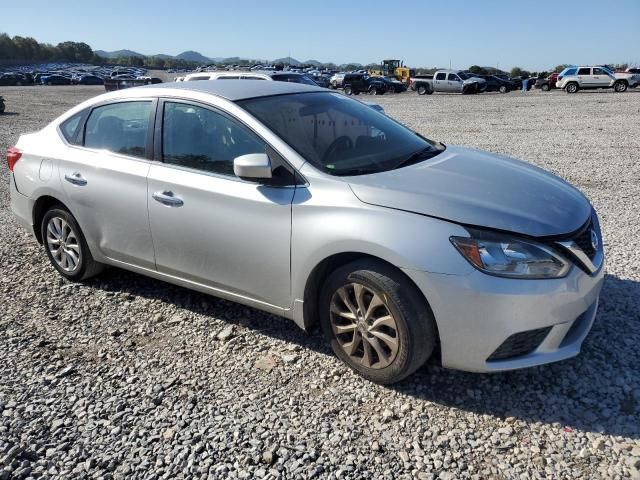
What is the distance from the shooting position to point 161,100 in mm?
3869

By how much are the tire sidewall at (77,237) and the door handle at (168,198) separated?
1093 millimetres

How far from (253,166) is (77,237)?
212 cm

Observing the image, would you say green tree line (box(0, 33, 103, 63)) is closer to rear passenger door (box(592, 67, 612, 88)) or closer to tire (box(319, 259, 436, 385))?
rear passenger door (box(592, 67, 612, 88))

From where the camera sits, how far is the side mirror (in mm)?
3100

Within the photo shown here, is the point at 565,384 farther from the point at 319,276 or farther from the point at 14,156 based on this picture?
the point at 14,156

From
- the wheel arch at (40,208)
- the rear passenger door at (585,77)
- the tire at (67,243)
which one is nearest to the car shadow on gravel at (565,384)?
the tire at (67,243)

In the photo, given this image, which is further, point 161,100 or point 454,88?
point 454,88

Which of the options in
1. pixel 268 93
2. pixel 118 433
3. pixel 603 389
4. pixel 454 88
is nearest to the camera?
pixel 118 433

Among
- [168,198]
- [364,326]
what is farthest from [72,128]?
[364,326]

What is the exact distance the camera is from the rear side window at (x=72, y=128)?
14.3 feet

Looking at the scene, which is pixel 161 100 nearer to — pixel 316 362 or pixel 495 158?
pixel 316 362

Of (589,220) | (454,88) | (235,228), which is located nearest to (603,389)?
(589,220)

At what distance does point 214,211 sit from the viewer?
11.3 feet

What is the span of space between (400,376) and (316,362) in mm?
633
